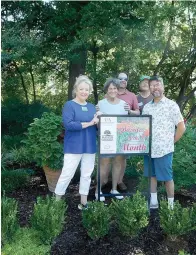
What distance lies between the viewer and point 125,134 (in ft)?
15.8

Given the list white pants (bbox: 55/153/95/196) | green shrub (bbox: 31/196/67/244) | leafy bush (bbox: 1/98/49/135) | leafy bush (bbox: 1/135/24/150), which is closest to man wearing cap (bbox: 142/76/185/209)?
white pants (bbox: 55/153/95/196)

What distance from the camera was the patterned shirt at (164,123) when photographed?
4.69 metres

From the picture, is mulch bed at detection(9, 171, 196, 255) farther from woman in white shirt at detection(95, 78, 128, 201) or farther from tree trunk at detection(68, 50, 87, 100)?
tree trunk at detection(68, 50, 87, 100)

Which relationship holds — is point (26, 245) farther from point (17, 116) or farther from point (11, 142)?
point (17, 116)

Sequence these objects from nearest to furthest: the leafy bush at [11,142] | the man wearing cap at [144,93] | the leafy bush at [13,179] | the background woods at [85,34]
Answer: the man wearing cap at [144,93], the leafy bush at [13,179], the leafy bush at [11,142], the background woods at [85,34]

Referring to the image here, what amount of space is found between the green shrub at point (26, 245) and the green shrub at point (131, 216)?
0.82m

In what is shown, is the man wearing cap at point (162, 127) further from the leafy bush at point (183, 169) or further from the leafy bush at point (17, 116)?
the leafy bush at point (17, 116)

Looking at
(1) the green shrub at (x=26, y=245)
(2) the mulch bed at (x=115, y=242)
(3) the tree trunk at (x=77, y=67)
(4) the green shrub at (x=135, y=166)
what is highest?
(3) the tree trunk at (x=77, y=67)

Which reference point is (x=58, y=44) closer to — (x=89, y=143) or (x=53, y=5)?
(x=53, y=5)

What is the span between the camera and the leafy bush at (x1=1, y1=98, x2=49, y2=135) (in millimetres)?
9469

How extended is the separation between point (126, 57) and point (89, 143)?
18.7 feet

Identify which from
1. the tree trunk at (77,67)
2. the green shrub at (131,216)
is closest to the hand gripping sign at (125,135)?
the green shrub at (131,216)

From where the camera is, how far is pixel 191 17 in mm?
13219

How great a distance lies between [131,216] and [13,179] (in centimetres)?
277
